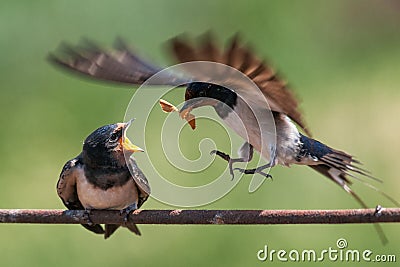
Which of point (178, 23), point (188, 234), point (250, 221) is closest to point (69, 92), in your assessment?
point (178, 23)

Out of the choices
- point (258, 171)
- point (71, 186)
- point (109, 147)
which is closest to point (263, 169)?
point (258, 171)

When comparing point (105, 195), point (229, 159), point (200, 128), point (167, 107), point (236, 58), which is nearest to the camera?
point (236, 58)

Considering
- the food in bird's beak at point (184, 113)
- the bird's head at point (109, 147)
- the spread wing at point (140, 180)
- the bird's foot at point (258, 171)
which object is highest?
the food in bird's beak at point (184, 113)

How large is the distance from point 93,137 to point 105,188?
5.4 inches

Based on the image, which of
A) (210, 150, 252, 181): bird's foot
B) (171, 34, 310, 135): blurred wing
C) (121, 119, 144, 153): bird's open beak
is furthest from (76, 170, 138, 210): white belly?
(171, 34, 310, 135): blurred wing

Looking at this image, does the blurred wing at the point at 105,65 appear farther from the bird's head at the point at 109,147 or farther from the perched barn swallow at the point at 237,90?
the bird's head at the point at 109,147

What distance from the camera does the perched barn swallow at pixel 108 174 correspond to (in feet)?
7.30

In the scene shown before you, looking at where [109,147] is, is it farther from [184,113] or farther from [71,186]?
[184,113]

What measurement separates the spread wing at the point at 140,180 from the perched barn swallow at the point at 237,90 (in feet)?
0.77

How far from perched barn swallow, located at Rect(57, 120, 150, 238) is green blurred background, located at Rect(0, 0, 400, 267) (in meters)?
0.16

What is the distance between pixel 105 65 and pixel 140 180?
34cm

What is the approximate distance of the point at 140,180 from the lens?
2.24 m

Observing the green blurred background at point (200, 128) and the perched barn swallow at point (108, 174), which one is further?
the green blurred background at point (200, 128)

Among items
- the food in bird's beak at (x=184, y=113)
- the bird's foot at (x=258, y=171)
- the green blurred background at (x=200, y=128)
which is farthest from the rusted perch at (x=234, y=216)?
the green blurred background at (x=200, y=128)
